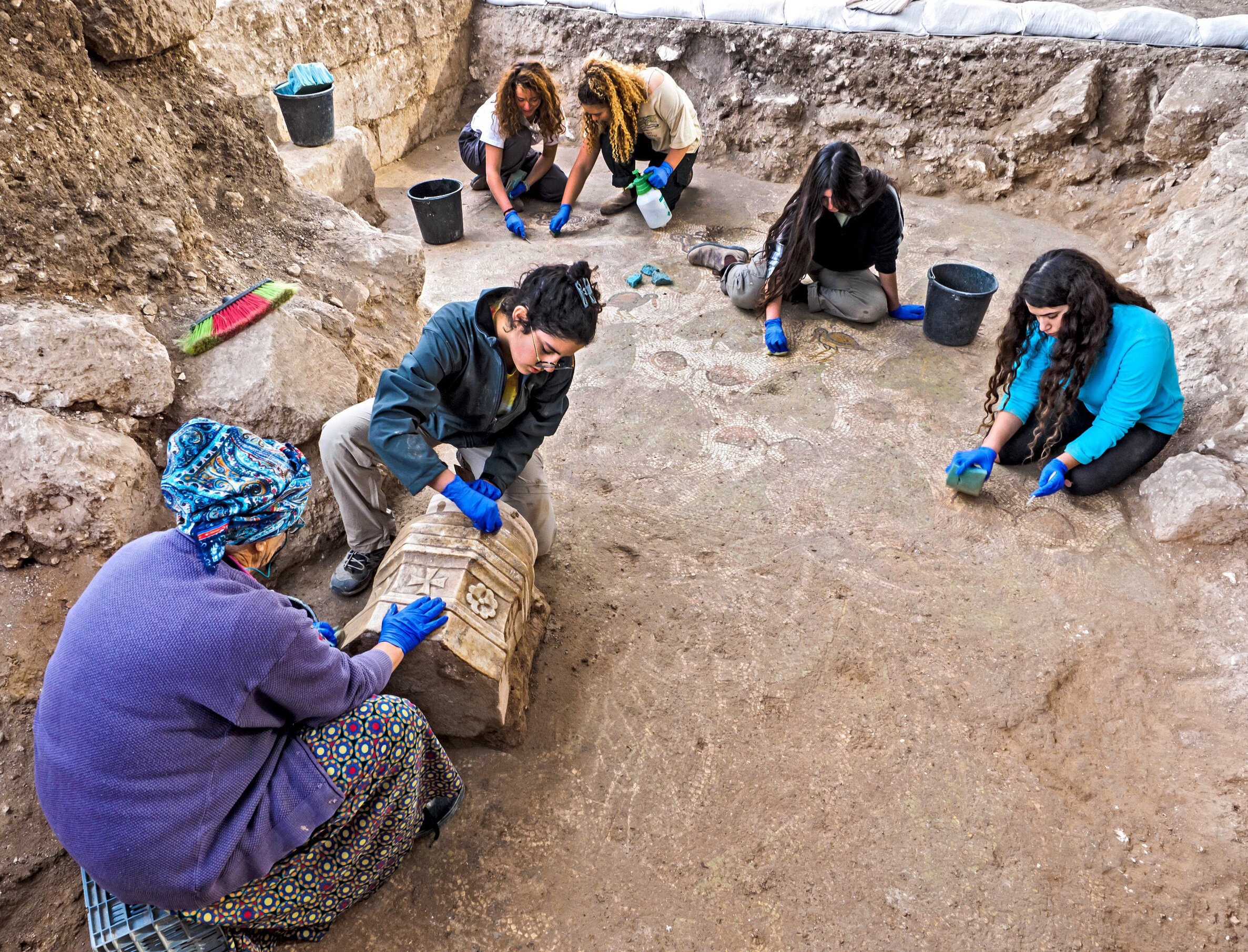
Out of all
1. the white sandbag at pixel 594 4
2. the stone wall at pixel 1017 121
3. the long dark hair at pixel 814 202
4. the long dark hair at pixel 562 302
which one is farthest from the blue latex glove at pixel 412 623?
the white sandbag at pixel 594 4

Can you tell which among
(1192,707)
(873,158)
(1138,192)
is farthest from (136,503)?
(1138,192)

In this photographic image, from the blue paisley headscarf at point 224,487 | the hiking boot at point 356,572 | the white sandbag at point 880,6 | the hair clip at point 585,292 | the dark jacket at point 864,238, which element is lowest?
the hiking boot at point 356,572

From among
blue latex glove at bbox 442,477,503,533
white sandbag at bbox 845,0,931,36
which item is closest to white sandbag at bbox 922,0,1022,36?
white sandbag at bbox 845,0,931,36

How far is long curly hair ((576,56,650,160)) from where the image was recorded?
4.84 m

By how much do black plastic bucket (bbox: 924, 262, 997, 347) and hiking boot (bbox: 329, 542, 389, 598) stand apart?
3001 mm

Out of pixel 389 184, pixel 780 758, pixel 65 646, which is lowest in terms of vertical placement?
pixel 780 758

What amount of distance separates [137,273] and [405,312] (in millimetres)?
1223

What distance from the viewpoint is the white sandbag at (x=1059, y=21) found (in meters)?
5.17

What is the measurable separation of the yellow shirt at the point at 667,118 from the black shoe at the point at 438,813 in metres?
4.45

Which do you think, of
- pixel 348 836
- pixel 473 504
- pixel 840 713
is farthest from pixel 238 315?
pixel 840 713

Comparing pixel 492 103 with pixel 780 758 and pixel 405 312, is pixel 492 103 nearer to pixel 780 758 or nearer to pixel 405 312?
pixel 405 312

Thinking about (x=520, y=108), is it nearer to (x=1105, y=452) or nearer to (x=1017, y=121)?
(x=1017, y=121)

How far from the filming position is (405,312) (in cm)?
384

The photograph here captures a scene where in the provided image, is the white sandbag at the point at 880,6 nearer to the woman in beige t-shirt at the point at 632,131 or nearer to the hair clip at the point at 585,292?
the woman in beige t-shirt at the point at 632,131
